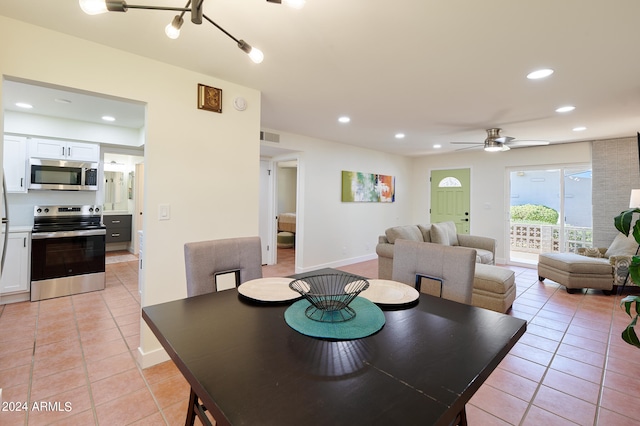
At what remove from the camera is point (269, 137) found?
4348 millimetres

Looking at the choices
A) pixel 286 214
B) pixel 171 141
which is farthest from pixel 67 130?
pixel 286 214

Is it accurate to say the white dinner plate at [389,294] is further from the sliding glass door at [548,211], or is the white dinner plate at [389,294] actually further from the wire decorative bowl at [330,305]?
the sliding glass door at [548,211]

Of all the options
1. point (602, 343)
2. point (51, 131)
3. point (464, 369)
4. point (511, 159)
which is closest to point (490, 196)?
point (511, 159)

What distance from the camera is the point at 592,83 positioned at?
8.48 ft

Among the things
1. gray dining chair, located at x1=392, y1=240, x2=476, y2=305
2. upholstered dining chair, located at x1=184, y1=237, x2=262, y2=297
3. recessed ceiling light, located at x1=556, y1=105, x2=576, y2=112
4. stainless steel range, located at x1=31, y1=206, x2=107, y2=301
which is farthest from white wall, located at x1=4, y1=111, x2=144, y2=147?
recessed ceiling light, located at x1=556, y1=105, x2=576, y2=112

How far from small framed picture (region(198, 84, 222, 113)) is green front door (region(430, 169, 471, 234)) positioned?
5681 millimetres

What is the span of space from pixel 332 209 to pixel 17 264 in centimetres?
433

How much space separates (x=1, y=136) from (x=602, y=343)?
4886mm

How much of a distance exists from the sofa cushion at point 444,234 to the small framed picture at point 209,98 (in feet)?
11.6

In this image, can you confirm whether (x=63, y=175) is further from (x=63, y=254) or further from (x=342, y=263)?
(x=342, y=263)

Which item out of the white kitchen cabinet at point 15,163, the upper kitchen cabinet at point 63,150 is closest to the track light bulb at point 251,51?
the upper kitchen cabinet at point 63,150

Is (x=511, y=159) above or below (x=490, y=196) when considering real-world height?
above

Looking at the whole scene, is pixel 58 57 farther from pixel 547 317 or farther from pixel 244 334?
pixel 547 317

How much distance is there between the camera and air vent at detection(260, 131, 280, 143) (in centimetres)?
427
